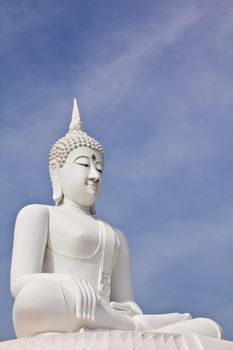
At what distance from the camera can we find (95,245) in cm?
686

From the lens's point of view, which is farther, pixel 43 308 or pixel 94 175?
pixel 94 175

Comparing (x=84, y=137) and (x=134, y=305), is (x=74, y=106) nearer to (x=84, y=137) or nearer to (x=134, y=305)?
(x=84, y=137)

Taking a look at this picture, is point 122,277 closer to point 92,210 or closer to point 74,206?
point 92,210

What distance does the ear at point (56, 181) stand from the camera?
24.1 feet

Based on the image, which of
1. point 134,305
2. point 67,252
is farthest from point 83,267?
point 134,305

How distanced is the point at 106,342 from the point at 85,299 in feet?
2.23

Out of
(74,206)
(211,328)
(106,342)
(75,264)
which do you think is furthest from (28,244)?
(211,328)

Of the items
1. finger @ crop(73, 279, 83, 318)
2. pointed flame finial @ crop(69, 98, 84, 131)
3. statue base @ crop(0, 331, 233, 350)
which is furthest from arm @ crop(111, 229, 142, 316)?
statue base @ crop(0, 331, 233, 350)

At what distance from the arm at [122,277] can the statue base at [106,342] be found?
144cm

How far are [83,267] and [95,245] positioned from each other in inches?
10.3

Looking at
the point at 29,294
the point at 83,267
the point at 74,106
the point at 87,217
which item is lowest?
the point at 29,294

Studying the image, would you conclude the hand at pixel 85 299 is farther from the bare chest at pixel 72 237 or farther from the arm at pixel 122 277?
the arm at pixel 122 277

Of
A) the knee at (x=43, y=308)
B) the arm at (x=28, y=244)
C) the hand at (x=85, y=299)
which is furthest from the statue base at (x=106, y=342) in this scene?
the arm at (x=28, y=244)

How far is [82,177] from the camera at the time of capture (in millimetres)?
7145
